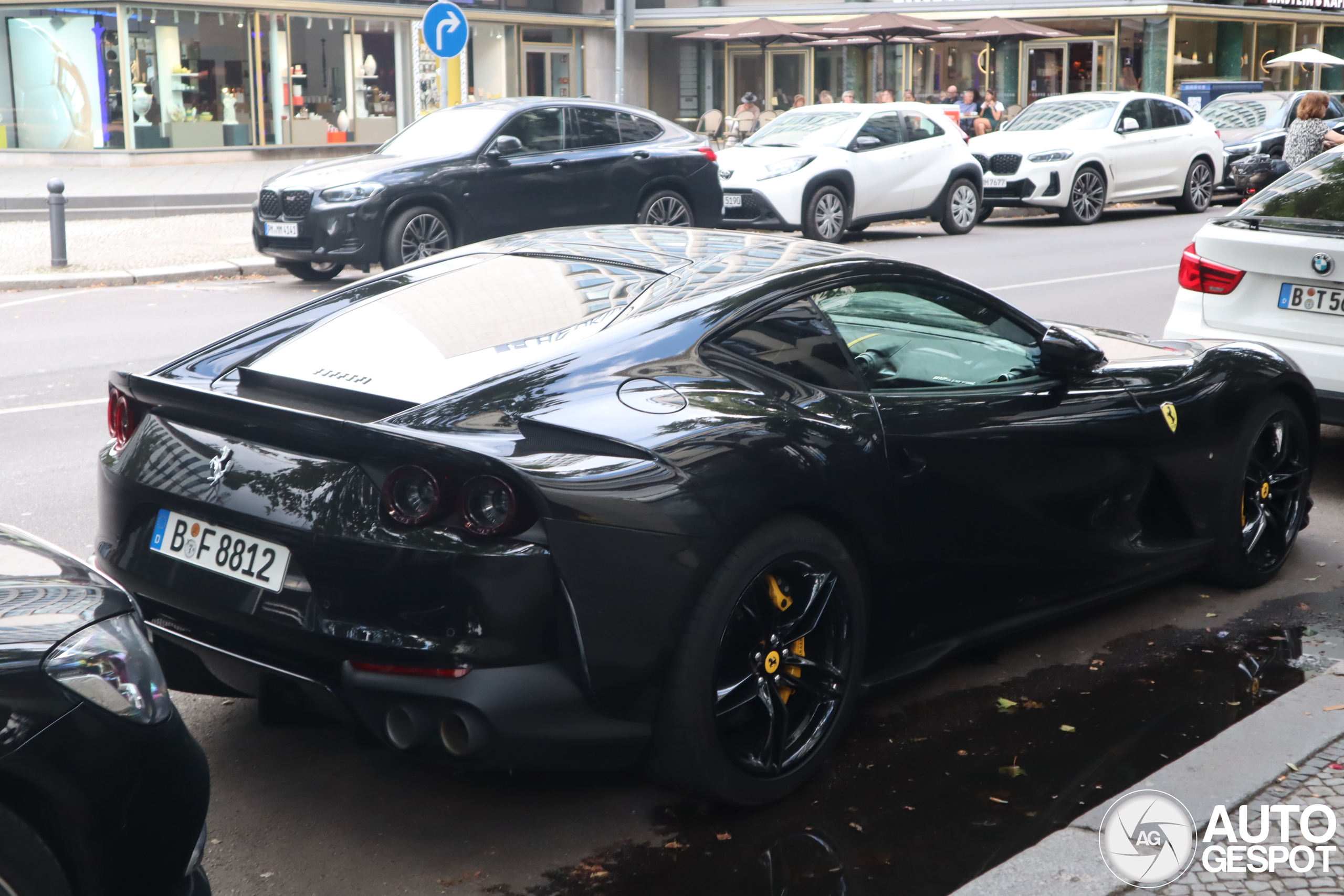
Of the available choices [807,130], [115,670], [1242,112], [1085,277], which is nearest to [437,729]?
[115,670]

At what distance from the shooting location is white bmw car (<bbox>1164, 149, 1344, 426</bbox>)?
639 cm

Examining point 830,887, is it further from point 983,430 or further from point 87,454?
point 87,454

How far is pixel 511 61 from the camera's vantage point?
35719mm

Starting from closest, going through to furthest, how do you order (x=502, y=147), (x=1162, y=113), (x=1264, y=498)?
(x=1264, y=498) < (x=502, y=147) < (x=1162, y=113)

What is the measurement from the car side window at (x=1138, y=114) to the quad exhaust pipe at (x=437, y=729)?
2009 cm

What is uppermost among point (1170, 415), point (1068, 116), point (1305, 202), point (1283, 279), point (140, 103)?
point (140, 103)

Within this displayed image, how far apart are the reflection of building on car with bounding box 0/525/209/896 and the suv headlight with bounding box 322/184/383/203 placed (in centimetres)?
1078

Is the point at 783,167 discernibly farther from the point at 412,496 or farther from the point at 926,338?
the point at 412,496

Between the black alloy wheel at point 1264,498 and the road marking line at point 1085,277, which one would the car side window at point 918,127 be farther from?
the black alloy wheel at point 1264,498

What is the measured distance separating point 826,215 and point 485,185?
543 centimetres

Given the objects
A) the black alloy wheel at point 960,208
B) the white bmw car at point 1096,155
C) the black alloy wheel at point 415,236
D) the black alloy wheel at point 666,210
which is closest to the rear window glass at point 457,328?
the black alloy wheel at point 415,236

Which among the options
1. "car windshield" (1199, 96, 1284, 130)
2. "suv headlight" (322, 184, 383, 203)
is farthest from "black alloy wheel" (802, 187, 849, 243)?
"car windshield" (1199, 96, 1284, 130)

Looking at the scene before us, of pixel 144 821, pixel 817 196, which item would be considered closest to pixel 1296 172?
pixel 144 821

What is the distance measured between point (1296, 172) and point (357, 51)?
2701 cm
